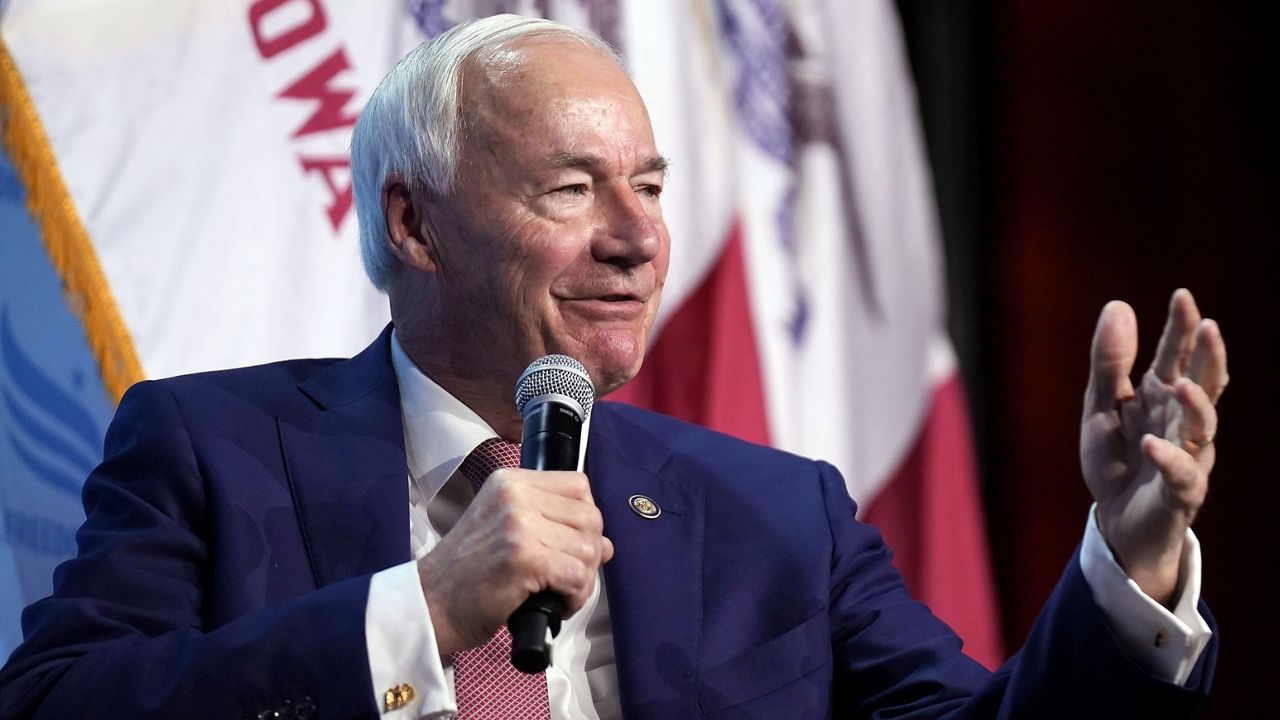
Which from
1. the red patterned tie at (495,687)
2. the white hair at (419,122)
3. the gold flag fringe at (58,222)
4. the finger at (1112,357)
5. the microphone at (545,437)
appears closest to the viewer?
the microphone at (545,437)

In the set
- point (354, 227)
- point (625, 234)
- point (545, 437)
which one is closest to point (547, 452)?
point (545, 437)

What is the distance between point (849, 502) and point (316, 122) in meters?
1.22

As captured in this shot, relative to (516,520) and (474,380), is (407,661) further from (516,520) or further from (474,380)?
(474,380)

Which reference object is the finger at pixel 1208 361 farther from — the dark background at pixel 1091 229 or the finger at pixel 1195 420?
the dark background at pixel 1091 229

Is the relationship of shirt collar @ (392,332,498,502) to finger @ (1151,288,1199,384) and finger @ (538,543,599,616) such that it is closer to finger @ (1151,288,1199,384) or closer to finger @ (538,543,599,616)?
finger @ (538,543,599,616)

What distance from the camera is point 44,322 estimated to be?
233 cm

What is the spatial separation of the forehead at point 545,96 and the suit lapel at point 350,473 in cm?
38

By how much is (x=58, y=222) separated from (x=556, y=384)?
4.48ft

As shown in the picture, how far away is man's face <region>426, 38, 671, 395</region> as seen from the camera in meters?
1.75

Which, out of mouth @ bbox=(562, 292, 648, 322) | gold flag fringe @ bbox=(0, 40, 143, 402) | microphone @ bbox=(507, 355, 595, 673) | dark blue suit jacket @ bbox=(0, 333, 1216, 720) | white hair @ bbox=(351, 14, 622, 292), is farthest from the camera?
gold flag fringe @ bbox=(0, 40, 143, 402)

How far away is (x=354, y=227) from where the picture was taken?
253 centimetres

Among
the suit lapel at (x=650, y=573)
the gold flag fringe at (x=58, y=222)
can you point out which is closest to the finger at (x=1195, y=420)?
the suit lapel at (x=650, y=573)

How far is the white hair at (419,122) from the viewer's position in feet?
6.04

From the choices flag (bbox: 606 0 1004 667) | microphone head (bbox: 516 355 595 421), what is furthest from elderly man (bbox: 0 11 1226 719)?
flag (bbox: 606 0 1004 667)
